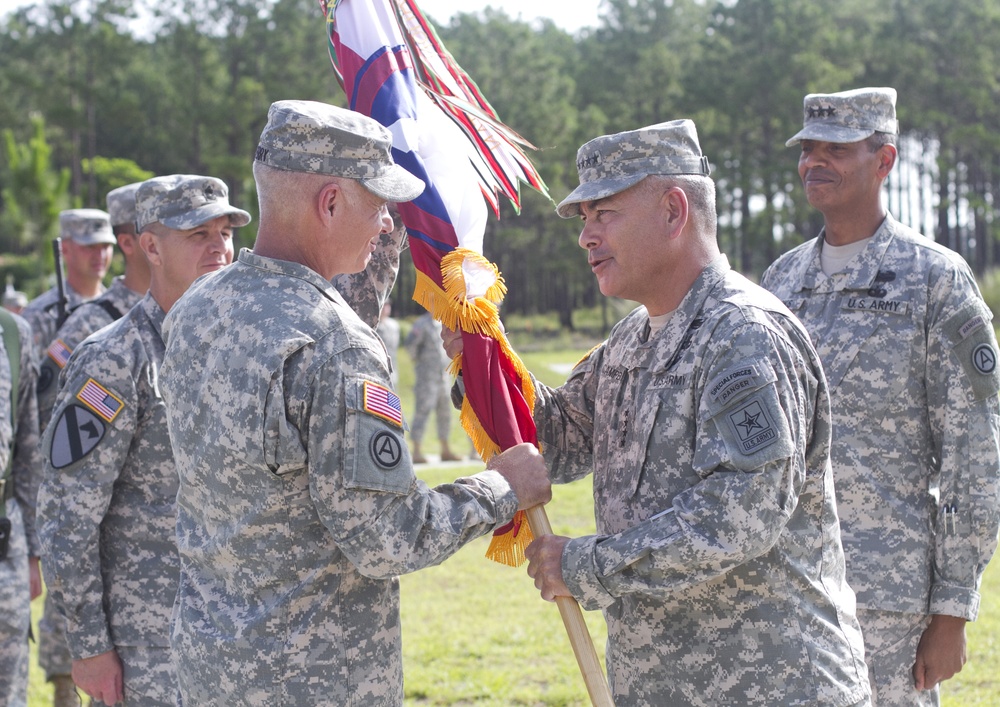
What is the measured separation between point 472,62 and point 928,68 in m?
22.2

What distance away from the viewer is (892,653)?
11.9 feet

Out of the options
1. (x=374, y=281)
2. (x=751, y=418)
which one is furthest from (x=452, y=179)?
(x=751, y=418)

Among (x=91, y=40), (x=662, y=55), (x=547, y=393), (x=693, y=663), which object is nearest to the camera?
(x=693, y=663)

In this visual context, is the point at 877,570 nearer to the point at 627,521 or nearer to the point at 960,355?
the point at 960,355

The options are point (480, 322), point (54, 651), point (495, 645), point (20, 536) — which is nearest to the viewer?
point (480, 322)

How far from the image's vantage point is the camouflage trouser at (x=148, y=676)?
3.65 metres

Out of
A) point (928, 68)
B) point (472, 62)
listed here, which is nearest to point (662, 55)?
point (472, 62)

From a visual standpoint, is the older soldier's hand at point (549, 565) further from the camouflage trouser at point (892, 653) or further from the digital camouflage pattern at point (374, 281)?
the camouflage trouser at point (892, 653)

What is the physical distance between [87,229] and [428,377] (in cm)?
835

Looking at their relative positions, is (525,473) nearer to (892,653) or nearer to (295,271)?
(295,271)

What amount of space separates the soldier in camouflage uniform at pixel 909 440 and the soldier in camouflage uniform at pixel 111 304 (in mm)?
3228

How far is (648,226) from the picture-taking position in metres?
2.85

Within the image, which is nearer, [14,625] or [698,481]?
[698,481]

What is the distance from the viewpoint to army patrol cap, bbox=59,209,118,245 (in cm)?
700
